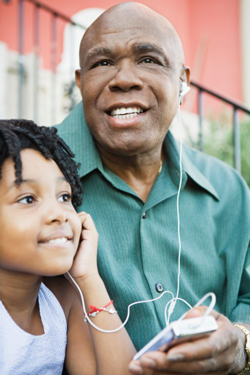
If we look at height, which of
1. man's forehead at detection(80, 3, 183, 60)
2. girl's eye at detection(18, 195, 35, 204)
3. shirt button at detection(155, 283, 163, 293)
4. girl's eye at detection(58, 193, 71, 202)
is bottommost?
shirt button at detection(155, 283, 163, 293)

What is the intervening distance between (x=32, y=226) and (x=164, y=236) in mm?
876

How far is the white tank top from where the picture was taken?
5.66 feet

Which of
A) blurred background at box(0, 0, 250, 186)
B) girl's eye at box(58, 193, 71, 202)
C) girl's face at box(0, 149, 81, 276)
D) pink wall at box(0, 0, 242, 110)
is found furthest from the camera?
pink wall at box(0, 0, 242, 110)

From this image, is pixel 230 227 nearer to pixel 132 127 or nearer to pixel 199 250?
pixel 199 250

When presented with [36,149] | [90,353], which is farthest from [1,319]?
[36,149]

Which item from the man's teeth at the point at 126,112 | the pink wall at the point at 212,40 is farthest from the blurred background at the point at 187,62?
the man's teeth at the point at 126,112

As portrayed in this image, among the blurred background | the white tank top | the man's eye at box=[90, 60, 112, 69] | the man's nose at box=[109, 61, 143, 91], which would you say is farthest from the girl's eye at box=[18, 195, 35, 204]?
the blurred background

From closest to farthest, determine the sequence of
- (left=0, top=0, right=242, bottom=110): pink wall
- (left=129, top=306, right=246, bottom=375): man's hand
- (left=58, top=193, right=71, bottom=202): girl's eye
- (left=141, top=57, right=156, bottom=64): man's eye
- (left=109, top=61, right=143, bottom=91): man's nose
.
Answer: (left=129, top=306, right=246, bottom=375): man's hand < (left=58, top=193, right=71, bottom=202): girl's eye < (left=109, top=61, right=143, bottom=91): man's nose < (left=141, top=57, right=156, bottom=64): man's eye < (left=0, top=0, right=242, bottom=110): pink wall

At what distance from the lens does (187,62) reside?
11148mm

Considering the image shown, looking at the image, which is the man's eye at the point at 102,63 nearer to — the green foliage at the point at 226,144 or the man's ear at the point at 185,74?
the man's ear at the point at 185,74

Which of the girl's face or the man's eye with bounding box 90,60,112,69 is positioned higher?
the man's eye with bounding box 90,60,112,69

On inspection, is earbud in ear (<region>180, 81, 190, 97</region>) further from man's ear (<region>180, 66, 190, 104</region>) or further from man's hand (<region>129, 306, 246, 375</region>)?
man's hand (<region>129, 306, 246, 375</region>)

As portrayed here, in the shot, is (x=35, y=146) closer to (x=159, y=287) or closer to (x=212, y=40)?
(x=159, y=287)

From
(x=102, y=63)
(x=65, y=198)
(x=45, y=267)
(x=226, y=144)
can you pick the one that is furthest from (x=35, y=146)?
(x=226, y=144)
